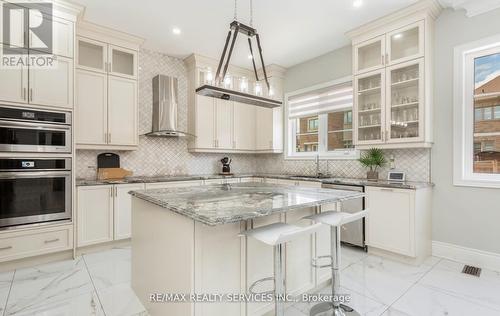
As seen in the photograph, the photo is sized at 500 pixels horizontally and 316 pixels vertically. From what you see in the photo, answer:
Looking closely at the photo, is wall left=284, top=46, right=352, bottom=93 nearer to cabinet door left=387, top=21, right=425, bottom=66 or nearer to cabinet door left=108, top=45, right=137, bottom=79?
cabinet door left=387, top=21, right=425, bottom=66

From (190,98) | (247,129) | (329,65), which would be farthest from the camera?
(247,129)

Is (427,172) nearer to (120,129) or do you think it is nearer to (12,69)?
(120,129)

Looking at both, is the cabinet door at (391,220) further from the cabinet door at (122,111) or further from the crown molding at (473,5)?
the cabinet door at (122,111)

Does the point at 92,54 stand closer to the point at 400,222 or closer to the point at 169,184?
the point at 169,184

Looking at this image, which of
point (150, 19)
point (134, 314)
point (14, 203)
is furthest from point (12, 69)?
point (134, 314)

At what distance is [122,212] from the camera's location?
3.36 metres

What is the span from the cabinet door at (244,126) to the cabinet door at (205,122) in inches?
20.5

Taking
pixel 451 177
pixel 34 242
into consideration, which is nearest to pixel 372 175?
pixel 451 177

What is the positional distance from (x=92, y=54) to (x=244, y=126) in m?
2.71

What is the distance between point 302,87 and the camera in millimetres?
4629

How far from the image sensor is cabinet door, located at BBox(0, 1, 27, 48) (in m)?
2.59

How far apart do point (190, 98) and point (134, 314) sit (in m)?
3.42

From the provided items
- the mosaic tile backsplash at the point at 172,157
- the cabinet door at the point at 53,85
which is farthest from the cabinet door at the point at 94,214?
the cabinet door at the point at 53,85

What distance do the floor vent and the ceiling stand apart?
9.77 ft
